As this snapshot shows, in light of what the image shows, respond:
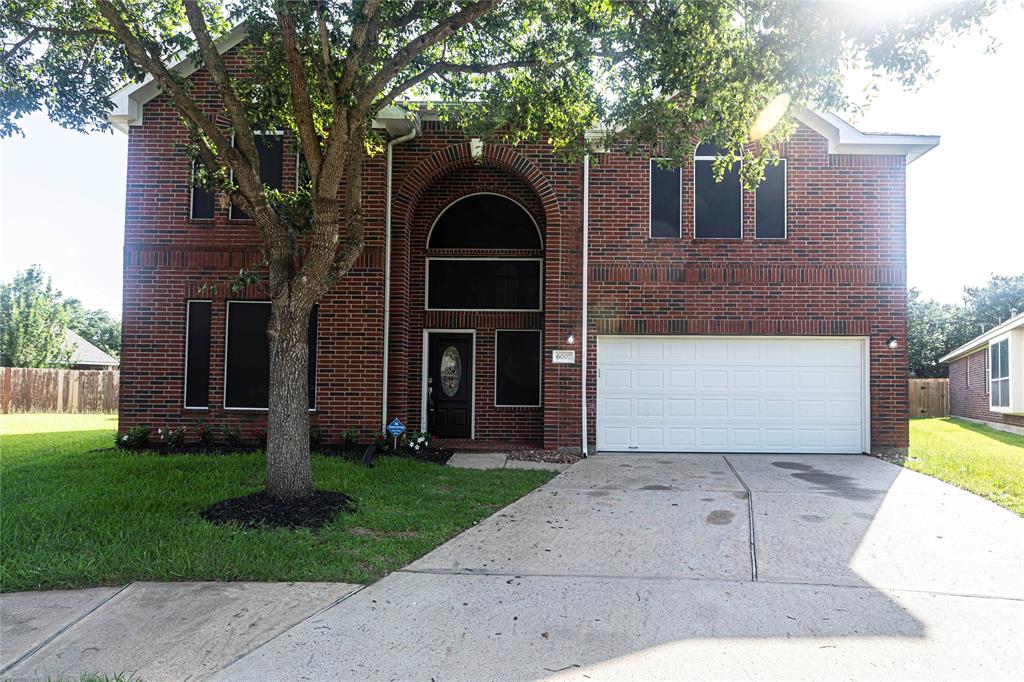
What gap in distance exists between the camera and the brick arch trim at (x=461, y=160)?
420 inches

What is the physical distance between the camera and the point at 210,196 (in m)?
10.5

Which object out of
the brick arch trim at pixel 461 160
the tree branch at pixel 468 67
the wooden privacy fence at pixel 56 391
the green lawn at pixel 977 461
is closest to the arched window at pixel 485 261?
the brick arch trim at pixel 461 160

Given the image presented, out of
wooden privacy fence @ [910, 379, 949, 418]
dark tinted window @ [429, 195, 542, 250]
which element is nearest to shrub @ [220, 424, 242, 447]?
dark tinted window @ [429, 195, 542, 250]

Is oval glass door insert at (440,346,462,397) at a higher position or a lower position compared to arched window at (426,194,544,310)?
lower

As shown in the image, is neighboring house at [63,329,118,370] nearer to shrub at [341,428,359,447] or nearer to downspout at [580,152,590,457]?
shrub at [341,428,359,447]

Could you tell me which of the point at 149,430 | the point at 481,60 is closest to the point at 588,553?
the point at 481,60

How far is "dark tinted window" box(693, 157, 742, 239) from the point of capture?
1065 cm

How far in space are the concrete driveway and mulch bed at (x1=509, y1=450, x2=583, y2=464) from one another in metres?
2.77

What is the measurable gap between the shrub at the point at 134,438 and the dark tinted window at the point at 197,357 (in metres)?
0.72

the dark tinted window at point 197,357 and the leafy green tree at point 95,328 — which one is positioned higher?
the leafy green tree at point 95,328

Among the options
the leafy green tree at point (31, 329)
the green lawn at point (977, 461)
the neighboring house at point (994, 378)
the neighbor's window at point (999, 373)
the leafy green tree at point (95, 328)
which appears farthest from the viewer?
the leafy green tree at point (95, 328)

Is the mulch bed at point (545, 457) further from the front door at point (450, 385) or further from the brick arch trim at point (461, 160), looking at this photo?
the brick arch trim at point (461, 160)

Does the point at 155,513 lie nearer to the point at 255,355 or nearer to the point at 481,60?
the point at 255,355

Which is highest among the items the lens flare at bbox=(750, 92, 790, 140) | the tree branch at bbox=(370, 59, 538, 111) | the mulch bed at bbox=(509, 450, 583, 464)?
the tree branch at bbox=(370, 59, 538, 111)
